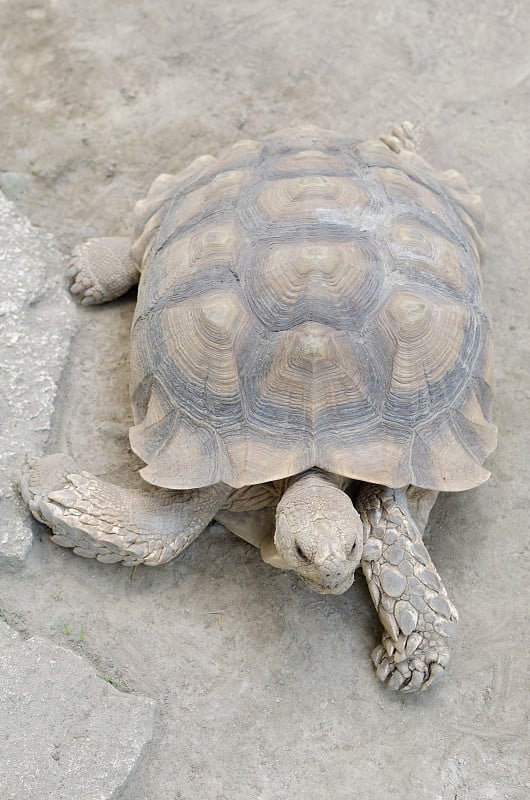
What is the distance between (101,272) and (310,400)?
150cm

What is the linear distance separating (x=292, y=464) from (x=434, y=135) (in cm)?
275

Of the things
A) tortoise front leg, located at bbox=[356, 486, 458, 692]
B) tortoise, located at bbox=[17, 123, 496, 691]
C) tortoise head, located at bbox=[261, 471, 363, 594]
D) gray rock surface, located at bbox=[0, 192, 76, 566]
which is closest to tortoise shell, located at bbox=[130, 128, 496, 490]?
tortoise, located at bbox=[17, 123, 496, 691]

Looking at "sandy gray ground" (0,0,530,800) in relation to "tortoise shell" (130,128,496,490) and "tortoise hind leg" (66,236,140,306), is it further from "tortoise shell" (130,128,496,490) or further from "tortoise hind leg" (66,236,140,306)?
"tortoise shell" (130,128,496,490)

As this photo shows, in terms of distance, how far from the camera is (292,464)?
305 centimetres

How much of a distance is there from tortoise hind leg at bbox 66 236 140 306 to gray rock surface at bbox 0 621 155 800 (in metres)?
1.71

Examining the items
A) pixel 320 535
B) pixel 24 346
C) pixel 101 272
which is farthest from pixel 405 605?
pixel 101 272

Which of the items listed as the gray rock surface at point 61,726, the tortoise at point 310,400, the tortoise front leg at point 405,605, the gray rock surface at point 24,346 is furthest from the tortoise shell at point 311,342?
the gray rock surface at point 61,726

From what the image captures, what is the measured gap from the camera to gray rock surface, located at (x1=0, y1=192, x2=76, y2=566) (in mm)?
3350

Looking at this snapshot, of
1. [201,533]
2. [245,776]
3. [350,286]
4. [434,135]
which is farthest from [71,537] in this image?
[434,135]

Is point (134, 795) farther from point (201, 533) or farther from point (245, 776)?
point (201, 533)

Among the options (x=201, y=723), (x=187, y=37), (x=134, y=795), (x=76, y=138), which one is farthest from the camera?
(x=187, y=37)

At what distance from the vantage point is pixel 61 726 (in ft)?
9.37

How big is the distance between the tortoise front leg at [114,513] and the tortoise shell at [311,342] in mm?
169

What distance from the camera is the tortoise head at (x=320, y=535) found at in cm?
283
